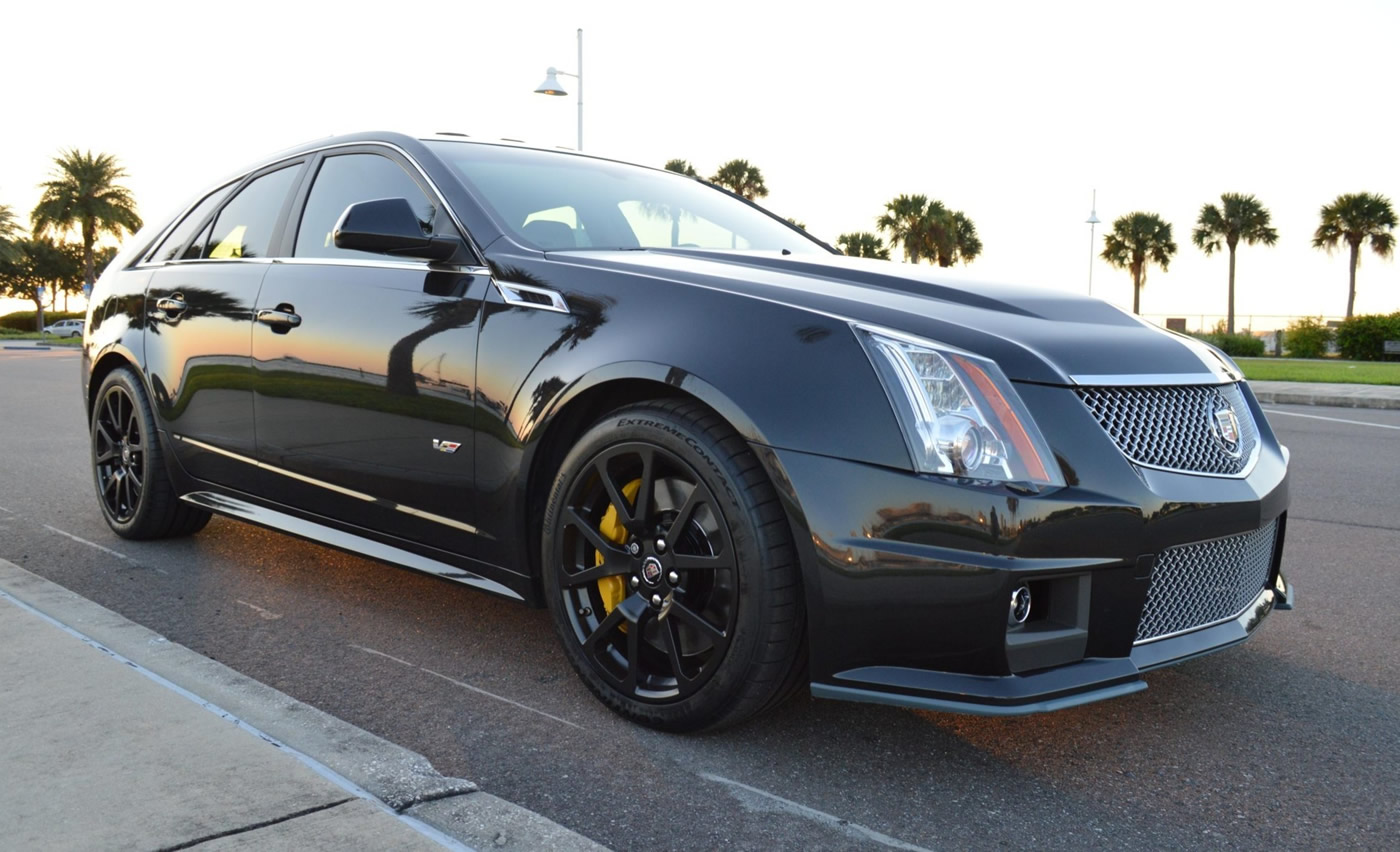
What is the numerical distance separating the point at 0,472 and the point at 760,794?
628cm

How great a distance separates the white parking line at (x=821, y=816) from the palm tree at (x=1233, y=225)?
66.6 m

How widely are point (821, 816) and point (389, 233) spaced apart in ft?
6.57

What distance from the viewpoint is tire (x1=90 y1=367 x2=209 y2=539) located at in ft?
16.1

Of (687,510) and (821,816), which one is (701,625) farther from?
(821,816)

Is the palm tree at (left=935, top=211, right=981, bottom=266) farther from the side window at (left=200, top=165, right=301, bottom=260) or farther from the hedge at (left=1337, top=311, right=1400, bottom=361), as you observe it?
the side window at (left=200, top=165, right=301, bottom=260)

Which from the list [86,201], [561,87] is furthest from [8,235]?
[561,87]

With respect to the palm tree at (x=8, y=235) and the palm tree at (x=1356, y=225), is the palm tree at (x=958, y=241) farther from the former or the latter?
the palm tree at (x=8, y=235)

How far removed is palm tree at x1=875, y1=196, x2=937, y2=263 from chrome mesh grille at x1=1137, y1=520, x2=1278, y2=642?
53.8m

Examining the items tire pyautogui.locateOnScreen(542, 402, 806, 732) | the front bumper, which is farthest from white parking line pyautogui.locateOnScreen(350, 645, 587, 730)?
the front bumper

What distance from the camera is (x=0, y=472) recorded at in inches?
281

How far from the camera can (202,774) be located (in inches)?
94.7

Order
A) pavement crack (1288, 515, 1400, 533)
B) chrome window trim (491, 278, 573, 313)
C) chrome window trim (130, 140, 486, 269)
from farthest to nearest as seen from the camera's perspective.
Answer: pavement crack (1288, 515, 1400, 533) < chrome window trim (130, 140, 486, 269) < chrome window trim (491, 278, 573, 313)

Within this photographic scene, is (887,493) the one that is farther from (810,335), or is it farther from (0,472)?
(0,472)

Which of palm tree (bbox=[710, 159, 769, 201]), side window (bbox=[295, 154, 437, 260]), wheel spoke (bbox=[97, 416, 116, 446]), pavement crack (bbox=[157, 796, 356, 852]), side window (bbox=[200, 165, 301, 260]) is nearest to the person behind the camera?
pavement crack (bbox=[157, 796, 356, 852])
